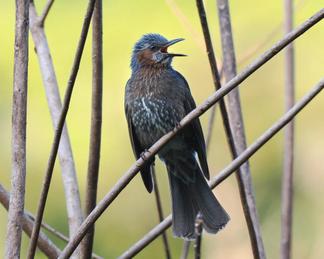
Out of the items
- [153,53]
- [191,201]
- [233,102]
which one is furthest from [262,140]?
[153,53]

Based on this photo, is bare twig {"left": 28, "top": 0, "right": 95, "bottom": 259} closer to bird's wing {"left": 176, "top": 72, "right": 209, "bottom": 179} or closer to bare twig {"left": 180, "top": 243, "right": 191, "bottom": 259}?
bare twig {"left": 180, "top": 243, "right": 191, "bottom": 259}

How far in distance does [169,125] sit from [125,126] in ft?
8.85

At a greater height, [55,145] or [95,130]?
[55,145]

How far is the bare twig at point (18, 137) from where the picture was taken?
246 centimetres

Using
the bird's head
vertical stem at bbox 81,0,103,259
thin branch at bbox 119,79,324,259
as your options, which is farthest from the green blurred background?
thin branch at bbox 119,79,324,259

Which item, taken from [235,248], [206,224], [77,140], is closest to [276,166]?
[77,140]

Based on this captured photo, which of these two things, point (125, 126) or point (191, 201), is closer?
point (191, 201)

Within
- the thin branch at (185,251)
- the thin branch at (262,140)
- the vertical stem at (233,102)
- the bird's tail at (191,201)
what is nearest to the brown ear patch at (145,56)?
the bird's tail at (191,201)

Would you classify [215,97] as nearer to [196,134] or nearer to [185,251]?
[185,251]

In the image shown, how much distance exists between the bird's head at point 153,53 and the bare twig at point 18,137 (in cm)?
204

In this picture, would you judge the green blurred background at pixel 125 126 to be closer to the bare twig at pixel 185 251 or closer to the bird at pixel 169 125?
the bird at pixel 169 125

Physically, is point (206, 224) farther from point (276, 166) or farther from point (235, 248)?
point (276, 166)

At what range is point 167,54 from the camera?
4625mm

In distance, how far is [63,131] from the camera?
3178 mm
